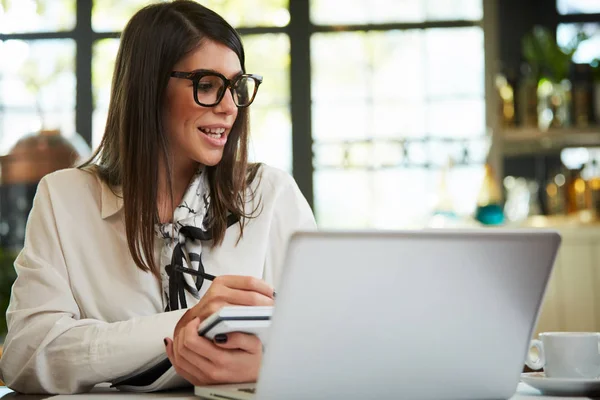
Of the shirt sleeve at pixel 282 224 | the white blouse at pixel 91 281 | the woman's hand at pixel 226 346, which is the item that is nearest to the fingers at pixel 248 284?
the woman's hand at pixel 226 346

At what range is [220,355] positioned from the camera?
106 cm

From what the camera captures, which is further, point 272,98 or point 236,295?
point 272,98

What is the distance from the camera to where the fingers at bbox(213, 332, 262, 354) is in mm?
1055

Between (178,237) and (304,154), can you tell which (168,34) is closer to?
(178,237)

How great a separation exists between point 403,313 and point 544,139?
398 cm

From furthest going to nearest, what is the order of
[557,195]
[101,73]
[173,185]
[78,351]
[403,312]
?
[101,73]
[557,195]
[173,185]
[78,351]
[403,312]

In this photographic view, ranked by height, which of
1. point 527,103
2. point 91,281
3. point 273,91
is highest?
point 273,91

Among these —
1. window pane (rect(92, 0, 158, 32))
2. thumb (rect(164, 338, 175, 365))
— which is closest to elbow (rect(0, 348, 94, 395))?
thumb (rect(164, 338, 175, 365))

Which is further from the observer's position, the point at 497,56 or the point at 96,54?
the point at 96,54

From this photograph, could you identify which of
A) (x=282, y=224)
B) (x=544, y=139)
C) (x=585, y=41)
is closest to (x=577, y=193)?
(x=544, y=139)

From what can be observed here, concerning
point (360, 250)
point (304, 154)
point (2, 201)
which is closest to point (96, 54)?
point (2, 201)

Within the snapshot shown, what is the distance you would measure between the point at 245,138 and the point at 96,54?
4069mm

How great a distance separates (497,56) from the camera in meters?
5.09

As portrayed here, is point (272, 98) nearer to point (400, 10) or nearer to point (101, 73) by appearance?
point (400, 10)
